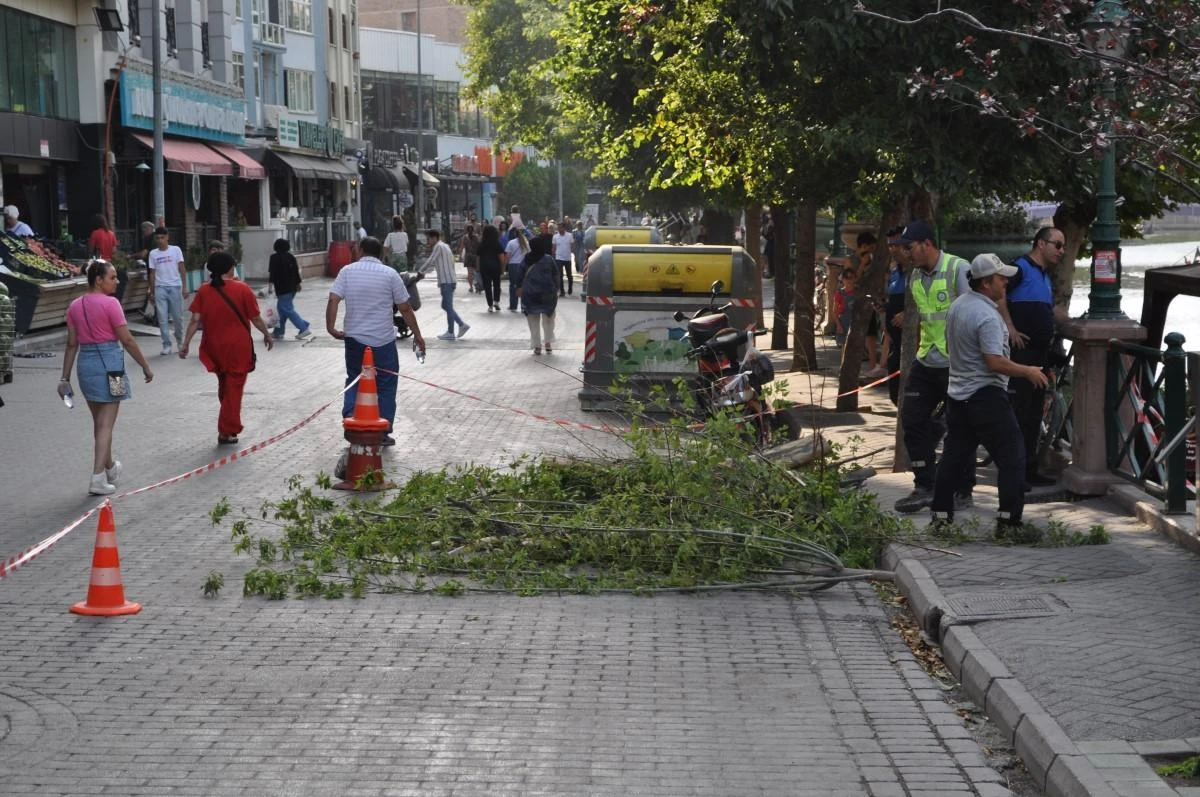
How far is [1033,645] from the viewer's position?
6949 millimetres

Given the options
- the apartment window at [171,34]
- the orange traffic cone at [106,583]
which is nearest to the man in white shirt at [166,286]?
the orange traffic cone at [106,583]

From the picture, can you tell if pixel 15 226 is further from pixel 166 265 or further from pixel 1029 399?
pixel 1029 399

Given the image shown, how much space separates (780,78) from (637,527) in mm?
6266

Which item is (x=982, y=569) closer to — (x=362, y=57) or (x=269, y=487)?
(x=269, y=487)

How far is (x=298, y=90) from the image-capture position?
198 ft

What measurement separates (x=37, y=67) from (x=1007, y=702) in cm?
3265

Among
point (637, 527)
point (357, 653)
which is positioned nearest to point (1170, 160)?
point (637, 527)

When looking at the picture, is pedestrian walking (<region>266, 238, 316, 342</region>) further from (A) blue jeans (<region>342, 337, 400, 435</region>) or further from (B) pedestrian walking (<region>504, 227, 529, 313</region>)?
(A) blue jeans (<region>342, 337, 400, 435</region>)

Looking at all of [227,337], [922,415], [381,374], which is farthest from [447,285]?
[922,415]

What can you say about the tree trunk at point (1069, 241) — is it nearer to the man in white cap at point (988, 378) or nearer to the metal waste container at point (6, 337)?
the man in white cap at point (988, 378)

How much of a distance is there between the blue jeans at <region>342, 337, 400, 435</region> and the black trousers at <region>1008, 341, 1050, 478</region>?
5.30 m

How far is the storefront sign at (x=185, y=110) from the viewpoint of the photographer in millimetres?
37375

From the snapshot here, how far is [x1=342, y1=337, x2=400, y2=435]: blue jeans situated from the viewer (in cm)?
1380

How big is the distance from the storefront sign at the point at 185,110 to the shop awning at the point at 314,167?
9.11 ft
